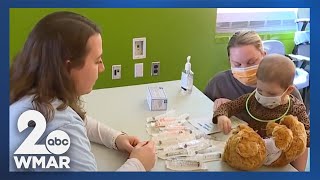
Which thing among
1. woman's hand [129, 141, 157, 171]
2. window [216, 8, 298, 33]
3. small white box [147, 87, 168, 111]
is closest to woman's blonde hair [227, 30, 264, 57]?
window [216, 8, 298, 33]

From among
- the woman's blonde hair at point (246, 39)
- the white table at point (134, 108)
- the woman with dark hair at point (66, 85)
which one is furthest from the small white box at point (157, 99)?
the woman's blonde hair at point (246, 39)

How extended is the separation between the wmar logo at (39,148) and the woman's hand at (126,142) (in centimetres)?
13

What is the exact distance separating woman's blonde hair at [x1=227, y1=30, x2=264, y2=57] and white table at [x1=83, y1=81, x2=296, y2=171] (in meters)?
0.16

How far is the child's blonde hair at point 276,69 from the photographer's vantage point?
1.30 metres

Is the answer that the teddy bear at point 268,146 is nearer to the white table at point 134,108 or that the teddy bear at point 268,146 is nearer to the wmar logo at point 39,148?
the white table at point 134,108

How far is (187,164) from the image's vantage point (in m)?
1.32

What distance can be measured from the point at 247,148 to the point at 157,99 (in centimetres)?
27

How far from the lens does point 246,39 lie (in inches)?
52.0

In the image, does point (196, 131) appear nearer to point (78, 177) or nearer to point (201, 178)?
point (201, 178)

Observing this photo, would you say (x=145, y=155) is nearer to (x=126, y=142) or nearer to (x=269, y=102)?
(x=126, y=142)

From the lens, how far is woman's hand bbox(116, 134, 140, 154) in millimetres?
1288

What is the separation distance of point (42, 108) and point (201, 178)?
45 centimetres

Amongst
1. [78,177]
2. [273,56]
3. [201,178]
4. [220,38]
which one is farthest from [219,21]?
[78,177]

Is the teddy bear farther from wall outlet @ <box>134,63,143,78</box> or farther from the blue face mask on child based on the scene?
wall outlet @ <box>134,63,143,78</box>
